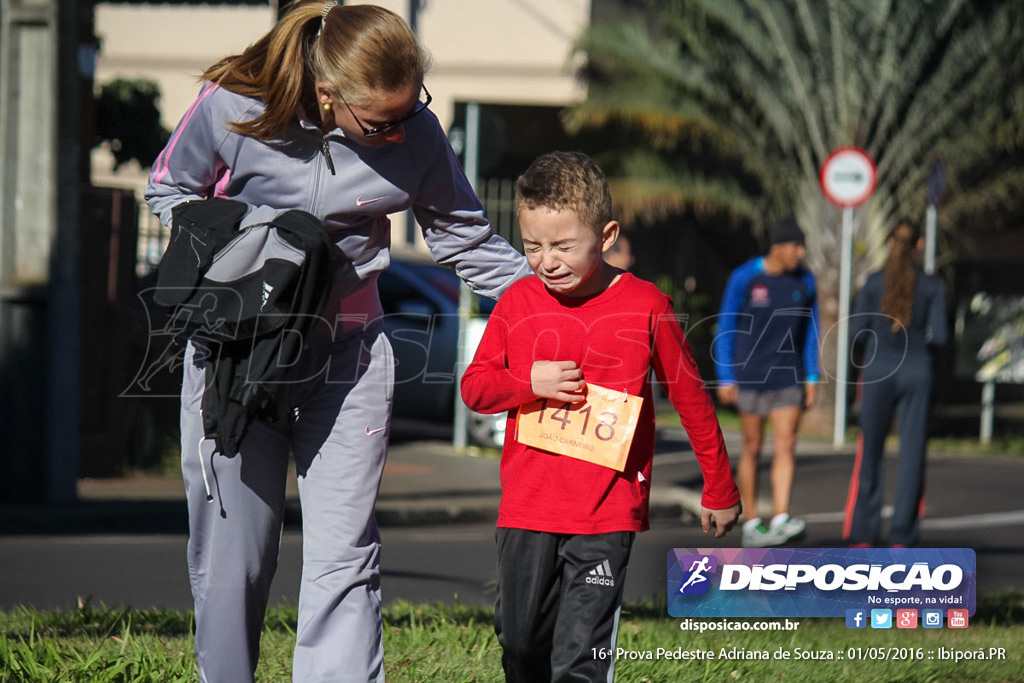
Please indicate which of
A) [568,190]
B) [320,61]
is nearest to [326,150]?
[320,61]

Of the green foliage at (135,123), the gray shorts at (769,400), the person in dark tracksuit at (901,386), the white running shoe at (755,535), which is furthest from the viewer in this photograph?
the green foliage at (135,123)

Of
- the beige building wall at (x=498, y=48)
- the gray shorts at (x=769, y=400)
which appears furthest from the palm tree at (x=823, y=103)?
the gray shorts at (x=769, y=400)

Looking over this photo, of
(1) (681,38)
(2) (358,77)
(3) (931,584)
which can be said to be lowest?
(3) (931,584)

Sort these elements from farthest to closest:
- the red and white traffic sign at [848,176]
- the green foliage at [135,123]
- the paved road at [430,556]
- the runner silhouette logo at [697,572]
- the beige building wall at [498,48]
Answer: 1. the beige building wall at [498,48]
2. the red and white traffic sign at [848,176]
3. the green foliage at [135,123]
4. the paved road at [430,556]
5. the runner silhouette logo at [697,572]

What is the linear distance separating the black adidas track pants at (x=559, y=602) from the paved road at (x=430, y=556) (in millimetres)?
2691

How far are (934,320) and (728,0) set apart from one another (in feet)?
34.6

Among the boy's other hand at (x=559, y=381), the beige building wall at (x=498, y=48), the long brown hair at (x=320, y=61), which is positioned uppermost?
the beige building wall at (x=498, y=48)

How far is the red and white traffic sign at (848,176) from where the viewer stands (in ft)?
47.0

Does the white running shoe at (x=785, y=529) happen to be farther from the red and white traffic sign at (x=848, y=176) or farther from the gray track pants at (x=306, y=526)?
the red and white traffic sign at (x=848, y=176)

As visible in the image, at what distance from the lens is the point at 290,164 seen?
353cm

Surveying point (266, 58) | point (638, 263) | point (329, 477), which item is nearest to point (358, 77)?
point (266, 58)

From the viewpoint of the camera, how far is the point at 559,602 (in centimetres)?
365

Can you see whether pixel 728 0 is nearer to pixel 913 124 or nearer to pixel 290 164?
pixel 913 124

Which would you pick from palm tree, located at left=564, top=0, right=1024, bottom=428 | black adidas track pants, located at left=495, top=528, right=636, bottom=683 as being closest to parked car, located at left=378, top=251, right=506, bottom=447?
palm tree, located at left=564, top=0, right=1024, bottom=428
